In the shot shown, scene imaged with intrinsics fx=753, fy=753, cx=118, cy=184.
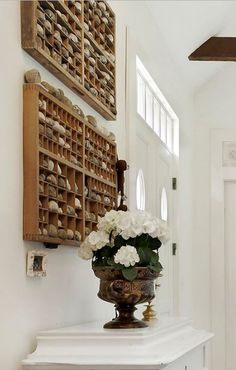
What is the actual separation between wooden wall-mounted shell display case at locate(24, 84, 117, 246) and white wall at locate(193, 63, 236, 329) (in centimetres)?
318

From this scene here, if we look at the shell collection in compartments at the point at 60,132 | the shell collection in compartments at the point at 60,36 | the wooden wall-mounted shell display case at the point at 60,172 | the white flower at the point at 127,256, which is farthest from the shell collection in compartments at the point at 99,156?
the white flower at the point at 127,256

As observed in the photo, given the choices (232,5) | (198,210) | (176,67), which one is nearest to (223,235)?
(198,210)

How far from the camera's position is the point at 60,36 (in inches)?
89.7

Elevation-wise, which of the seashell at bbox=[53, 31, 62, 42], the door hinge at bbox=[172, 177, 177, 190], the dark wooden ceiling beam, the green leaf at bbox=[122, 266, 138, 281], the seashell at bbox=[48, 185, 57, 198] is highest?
the dark wooden ceiling beam

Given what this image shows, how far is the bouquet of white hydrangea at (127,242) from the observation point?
204 centimetres

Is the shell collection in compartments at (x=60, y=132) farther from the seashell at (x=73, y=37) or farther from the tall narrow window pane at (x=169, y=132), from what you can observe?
the tall narrow window pane at (x=169, y=132)

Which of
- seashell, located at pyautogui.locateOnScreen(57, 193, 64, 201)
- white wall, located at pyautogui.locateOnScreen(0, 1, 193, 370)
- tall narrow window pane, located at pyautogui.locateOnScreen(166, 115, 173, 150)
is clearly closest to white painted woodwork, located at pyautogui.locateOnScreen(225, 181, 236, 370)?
tall narrow window pane, located at pyautogui.locateOnScreen(166, 115, 173, 150)

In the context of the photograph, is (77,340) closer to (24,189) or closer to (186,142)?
(24,189)

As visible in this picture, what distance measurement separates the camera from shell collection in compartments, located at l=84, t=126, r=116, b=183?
256 cm

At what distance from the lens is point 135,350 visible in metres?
1.88

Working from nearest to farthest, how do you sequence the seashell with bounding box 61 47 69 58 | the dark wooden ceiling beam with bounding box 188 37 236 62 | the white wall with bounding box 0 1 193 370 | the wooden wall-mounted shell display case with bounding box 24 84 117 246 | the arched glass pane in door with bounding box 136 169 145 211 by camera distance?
the white wall with bounding box 0 1 193 370 < the wooden wall-mounted shell display case with bounding box 24 84 117 246 < the seashell with bounding box 61 47 69 58 < the arched glass pane in door with bounding box 136 169 145 211 < the dark wooden ceiling beam with bounding box 188 37 236 62

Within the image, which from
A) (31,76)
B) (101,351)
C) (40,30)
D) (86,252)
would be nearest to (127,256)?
(86,252)

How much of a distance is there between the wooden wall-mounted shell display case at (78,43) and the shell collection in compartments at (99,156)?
0.41 ft

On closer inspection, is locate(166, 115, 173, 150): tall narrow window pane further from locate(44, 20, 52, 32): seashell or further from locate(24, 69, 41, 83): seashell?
locate(24, 69, 41, 83): seashell
